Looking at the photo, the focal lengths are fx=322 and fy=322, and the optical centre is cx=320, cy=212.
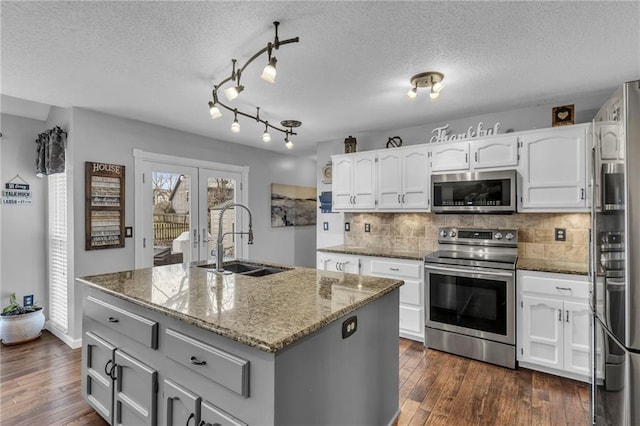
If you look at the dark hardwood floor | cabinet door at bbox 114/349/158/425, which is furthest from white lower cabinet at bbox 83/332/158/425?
the dark hardwood floor

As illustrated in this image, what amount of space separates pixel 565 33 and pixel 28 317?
16.9 feet

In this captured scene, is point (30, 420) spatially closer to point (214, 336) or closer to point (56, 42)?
point (214, 336)

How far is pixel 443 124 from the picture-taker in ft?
12.4

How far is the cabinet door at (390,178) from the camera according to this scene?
147 inches

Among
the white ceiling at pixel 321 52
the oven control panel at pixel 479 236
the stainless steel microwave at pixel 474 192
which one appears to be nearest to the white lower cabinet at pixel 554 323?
the oven control panel at pixel 479 236

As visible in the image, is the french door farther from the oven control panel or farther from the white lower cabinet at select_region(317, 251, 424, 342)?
the oven control panel

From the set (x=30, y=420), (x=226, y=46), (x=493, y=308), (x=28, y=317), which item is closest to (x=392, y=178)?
(x=493, y=308)

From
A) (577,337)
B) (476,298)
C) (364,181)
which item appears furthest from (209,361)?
(364,181)

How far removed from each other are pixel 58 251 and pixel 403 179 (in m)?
3.91

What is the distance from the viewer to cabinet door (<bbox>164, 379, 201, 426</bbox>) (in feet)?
4.64

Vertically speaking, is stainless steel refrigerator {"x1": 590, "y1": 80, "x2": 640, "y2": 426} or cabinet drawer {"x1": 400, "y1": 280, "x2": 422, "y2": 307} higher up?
stainless steel refrigerator {"x1": 590, "y1": 80, "x2": 640, "y2": 426}

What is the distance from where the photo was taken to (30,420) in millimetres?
2141

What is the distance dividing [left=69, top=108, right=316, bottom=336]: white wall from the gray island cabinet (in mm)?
1479

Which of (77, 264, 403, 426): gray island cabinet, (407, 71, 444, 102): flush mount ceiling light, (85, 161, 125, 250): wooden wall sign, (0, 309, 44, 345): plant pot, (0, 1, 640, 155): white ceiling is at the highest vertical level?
(0, 1, 640, 155): white ceiling
